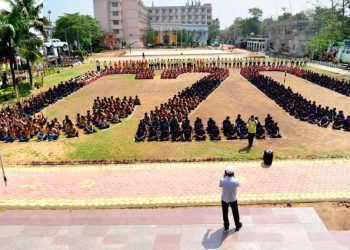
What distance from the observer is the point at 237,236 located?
760 centimetres

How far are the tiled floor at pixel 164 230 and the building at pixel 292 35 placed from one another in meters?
62.0

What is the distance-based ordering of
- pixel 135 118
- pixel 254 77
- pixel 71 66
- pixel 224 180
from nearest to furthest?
pixel 224 180
pixel 135 118
pixel 254 77
pixel 71 66

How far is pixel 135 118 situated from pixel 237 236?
12.8m

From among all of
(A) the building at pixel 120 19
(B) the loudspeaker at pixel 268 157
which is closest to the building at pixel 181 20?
(A) the building at pixel 120 19

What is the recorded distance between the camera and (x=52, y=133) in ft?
53.2

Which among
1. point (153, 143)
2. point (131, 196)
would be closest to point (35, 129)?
point (153, 143)

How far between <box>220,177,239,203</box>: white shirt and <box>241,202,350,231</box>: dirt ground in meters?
1.94

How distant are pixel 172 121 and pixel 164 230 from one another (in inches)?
351

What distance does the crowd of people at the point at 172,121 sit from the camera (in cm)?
1537

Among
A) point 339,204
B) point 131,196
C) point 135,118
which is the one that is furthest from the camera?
point 135,118

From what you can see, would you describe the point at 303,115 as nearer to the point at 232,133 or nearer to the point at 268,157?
the point at 232,133

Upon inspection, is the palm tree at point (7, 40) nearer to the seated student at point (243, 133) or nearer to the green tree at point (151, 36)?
the seated student at point (243, 133)

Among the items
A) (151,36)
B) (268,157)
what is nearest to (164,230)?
(268,157)

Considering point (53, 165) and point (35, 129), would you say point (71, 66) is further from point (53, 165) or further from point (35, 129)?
point (53, 165)
